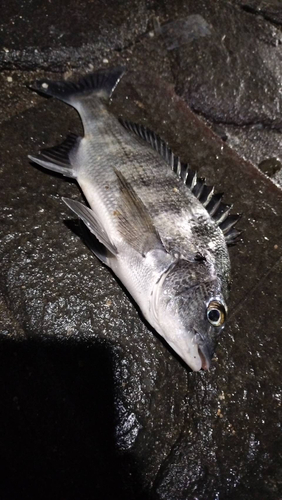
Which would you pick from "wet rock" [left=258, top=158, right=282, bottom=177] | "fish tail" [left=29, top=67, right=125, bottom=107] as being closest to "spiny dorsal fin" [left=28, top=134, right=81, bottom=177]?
"fish tail" [left=29, top=67, right=125, bottom=107]

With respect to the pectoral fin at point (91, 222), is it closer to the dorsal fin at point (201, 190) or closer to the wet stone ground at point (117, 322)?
the wet stone ground at point (117, 322)

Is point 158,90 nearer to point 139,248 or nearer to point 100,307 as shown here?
point 139,248

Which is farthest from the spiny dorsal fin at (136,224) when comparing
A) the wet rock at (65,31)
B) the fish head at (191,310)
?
the wet rock at (65,31)

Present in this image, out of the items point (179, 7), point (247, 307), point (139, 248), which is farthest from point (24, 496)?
point (179, 7)

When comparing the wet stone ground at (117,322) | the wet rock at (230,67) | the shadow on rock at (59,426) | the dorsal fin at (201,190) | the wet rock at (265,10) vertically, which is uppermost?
the wet rock at (265,10)

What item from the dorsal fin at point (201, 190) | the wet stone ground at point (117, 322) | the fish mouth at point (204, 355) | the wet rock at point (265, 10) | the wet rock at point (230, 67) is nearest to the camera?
the fish mouth at point (204, 355)
